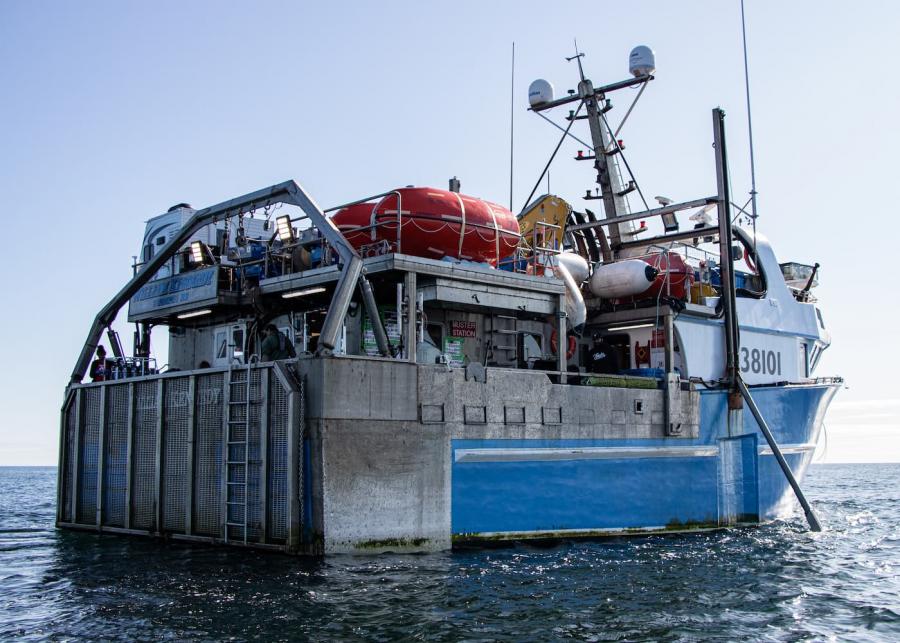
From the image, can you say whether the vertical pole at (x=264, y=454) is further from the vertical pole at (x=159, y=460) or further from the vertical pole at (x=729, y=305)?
the vertical pole at (x=729, y=305)

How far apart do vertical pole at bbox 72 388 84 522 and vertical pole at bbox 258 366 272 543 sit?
7194 mm

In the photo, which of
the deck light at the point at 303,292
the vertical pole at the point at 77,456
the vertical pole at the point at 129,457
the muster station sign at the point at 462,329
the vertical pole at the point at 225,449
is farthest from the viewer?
the vertical pole at the point at 77,456

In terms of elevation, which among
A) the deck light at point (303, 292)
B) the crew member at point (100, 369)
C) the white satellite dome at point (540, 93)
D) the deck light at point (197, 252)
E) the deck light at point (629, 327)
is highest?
the white satellite dome at point (540, 93)

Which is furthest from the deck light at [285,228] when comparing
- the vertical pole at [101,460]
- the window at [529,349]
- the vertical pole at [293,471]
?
the window at [529,349]

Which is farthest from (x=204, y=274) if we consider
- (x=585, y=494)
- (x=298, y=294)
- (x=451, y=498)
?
(x=585, y=494)

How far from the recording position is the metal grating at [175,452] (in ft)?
62.0

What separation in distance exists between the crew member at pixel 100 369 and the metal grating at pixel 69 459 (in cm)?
71

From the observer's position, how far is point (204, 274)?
21.3m

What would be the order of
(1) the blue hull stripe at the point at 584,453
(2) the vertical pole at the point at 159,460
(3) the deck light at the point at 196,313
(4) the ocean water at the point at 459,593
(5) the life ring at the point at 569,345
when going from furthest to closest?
(5) the life ring at the point at 569,345
(3) the deck light at the point at 196,313
(2) the vertical pole at the point at 159,460
(1) the blue hull stripe at the point at 584,453
(4) the ocean water at the point at 459,593

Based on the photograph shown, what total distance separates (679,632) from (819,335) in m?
18.1

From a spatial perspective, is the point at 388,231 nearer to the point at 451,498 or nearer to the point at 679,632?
the point at 451,498

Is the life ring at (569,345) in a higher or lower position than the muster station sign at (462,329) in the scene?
lower

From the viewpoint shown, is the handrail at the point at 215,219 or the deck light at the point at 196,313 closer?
the handrail at the point at 215,219

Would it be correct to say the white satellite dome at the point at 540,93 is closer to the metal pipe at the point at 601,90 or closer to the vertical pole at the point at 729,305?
the metal pipe at the point at 601,90
